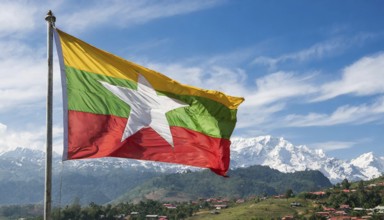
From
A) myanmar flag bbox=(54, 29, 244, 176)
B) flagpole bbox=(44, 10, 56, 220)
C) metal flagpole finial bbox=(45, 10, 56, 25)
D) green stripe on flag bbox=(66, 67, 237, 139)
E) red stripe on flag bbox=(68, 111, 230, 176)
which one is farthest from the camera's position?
green stripe on flag bbox=(66, 67, 237, 139)

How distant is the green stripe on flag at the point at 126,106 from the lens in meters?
18.4

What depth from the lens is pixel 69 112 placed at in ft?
58.7

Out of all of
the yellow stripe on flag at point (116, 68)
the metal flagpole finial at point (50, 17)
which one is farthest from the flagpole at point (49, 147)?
the yellow stripe on flag at point (116, 68)

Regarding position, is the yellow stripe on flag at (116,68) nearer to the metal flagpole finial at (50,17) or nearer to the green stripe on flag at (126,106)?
the green stripe on flag at (126,106)

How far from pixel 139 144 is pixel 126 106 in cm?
155

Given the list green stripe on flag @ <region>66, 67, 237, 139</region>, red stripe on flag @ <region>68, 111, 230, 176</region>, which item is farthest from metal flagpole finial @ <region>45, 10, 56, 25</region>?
red stripe on flag @ <region>68, 111, 230, 176</region>

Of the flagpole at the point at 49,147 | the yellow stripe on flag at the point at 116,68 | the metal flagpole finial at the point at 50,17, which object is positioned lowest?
the flagpole at the point at 49,147

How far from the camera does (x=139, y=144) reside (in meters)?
20.0

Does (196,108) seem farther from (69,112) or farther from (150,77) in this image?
(69,112)

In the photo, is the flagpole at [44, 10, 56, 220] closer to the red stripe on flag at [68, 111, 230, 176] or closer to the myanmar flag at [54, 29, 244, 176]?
the myanmar flag at [54, 29, 244, 176]

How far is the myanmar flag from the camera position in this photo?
59.7ft

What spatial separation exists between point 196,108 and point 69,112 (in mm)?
5846

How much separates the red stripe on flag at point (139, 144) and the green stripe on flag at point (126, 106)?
0.26 meters

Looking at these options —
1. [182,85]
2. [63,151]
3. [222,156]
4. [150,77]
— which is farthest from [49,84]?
[222,156]
